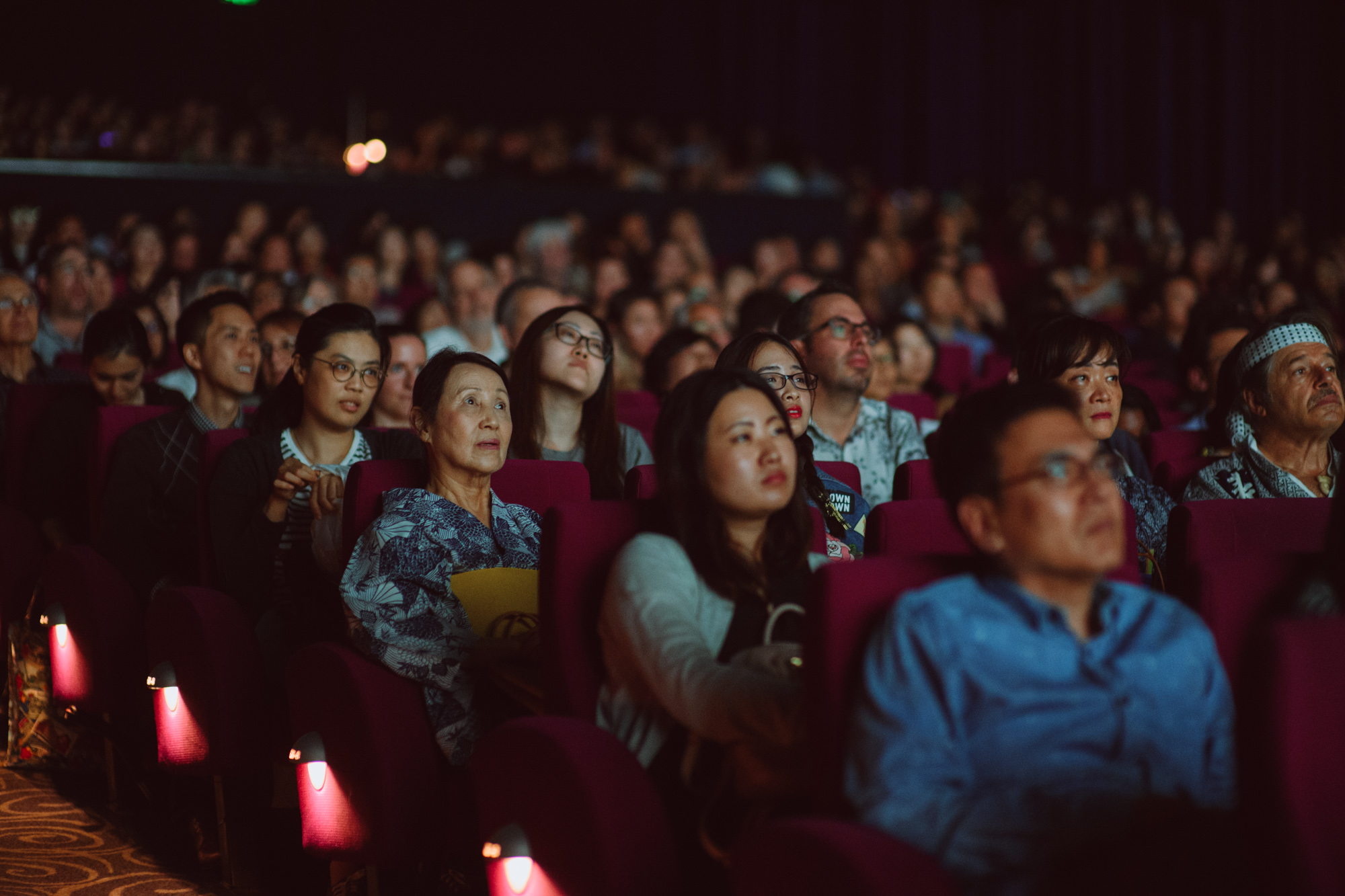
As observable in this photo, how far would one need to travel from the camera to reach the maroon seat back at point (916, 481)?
8.86 feet

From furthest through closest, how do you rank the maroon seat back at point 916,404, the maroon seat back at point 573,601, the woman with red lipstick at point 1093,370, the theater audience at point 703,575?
the maroon seat back at point 916,404, the woman with red lipstick at point 1093,370, the maroon seat back at point 573,601, the theater audience at point 703,575

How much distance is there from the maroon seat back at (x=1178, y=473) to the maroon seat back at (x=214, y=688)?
1.83m

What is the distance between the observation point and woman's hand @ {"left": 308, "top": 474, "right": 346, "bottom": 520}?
2676 millimetres

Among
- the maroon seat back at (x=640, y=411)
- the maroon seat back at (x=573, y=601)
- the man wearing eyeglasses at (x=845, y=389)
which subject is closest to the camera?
the maroon seat back at (x=573, y=601)

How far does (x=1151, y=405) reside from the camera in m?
3.75

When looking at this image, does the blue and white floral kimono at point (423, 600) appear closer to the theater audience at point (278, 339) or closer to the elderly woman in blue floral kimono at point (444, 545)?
the elderly woman in blue floral kimono at point (444, 545)

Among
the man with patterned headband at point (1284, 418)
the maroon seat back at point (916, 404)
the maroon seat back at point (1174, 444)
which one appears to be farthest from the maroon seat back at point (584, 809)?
the maroon seat back at point (916, 404)

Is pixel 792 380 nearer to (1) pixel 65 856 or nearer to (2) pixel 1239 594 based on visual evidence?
(2) pixel 1239 594

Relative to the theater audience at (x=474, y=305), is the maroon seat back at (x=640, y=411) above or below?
below

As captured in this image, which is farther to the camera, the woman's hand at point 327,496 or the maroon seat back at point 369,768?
the woman's hand at point 327,496

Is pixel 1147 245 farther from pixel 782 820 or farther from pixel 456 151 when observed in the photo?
pixel 782 820

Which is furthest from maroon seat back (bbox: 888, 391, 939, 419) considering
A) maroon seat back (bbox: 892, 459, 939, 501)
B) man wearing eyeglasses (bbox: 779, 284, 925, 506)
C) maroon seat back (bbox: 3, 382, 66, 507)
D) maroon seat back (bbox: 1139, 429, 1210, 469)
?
maroon seat back (bbox: 3, 382, 66, 507)

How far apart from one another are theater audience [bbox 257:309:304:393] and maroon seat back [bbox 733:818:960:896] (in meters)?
2.71

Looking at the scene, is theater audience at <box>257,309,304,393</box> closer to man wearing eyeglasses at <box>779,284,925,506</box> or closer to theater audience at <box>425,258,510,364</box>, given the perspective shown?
man wearing eyeglasses at <box>779,284,925,506</box>
